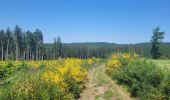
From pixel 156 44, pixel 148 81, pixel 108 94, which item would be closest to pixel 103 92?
pixel 108 94

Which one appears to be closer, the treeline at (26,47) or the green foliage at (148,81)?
the green foliage at (148,81)

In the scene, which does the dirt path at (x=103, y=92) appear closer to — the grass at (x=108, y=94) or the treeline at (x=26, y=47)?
the grass at (x=108, y=94)

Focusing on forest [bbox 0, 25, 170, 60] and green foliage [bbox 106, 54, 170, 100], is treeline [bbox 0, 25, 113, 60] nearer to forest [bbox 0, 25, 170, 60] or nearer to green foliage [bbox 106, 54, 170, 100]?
forest [bbox 0, 25, 170, 60]

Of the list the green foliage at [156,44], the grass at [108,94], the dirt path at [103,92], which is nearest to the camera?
the dirt path at [103,92]

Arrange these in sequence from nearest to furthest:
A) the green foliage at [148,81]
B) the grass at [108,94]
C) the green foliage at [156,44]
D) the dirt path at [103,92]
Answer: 1. the green foliage at [148,81]
2. the dirt path at [103,92]
3. the grass at [108,94]
4. the green foliage at [156,44]

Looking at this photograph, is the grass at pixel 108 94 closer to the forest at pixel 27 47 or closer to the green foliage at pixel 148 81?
the green foliage at pixel 148 81

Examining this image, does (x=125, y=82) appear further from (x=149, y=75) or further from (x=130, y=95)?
(x=149, y=75)

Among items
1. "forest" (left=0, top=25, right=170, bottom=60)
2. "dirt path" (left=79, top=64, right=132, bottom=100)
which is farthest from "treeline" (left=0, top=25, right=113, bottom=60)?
"dirt path" (left=79, top=64, right=132, bottom=100)

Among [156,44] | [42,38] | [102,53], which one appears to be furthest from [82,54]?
[156,44]

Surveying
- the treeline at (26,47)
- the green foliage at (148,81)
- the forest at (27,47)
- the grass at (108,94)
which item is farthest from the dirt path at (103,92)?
Answer: the treeline at (26,47)

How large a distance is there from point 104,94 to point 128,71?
15.3 ft

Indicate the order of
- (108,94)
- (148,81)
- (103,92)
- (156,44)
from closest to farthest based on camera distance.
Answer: (148,81)
(108,94)
(103,92)
(156,44)

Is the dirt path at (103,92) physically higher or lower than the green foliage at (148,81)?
lower

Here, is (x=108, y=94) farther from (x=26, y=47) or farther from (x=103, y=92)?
(x=26, y=47)
